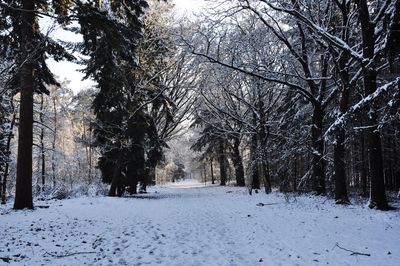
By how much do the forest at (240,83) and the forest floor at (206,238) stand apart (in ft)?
2.13

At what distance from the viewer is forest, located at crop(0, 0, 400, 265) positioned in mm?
11102

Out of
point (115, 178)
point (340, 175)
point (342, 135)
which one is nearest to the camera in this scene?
point (340, 175)

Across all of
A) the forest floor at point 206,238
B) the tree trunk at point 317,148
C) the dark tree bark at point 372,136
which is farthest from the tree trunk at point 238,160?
the dark tree bark at point 372,136

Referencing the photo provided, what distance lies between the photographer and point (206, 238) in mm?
8695

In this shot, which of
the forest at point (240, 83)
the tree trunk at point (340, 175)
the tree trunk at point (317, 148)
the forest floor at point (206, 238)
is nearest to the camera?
the forest floor at point (206, 238)

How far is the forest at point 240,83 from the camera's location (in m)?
11.1

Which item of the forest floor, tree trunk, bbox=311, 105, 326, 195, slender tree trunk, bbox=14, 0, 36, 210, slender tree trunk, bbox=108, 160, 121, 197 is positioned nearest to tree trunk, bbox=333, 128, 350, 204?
the forest floor

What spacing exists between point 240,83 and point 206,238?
60.2 ft

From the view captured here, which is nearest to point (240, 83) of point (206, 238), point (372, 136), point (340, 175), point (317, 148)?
point (317, 148)

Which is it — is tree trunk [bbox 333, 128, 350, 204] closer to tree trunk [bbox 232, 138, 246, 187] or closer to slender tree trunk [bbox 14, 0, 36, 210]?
slender tree trunk [bbox 14, 0, 36, 210]

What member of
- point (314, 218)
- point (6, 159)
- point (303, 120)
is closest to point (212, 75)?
point (303, 120)

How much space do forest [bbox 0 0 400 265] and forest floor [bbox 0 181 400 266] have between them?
0.65 m

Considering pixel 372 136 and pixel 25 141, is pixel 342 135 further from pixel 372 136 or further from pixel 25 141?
pixel 25 141

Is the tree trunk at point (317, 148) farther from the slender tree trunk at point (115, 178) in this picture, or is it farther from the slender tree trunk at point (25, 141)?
the slender tree trunk at point (25, 141)
